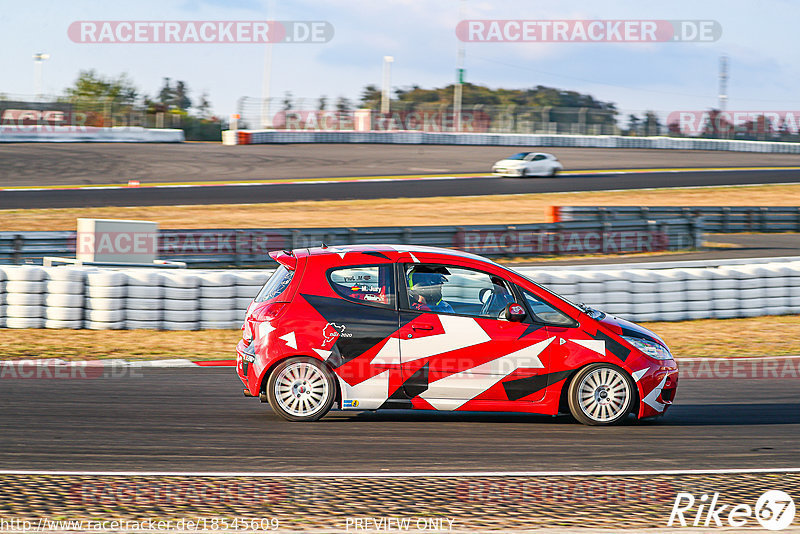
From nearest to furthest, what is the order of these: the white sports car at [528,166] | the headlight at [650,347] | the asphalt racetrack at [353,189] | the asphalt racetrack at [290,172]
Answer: the headlight at [650,347] → the asphalt racetrack at [353,189] → the asphalt racetrack at [290,172] → the white sports car at [528,166]

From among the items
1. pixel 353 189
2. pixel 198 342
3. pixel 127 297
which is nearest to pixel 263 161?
pixel 353 189

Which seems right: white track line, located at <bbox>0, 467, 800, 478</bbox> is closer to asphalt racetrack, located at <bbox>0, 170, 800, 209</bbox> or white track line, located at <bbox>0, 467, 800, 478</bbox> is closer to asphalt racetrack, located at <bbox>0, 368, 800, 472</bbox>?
asphalt racetrack, located at <bbox>0, 368, 800, 472</bbox>

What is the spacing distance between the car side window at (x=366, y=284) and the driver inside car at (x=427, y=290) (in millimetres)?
173

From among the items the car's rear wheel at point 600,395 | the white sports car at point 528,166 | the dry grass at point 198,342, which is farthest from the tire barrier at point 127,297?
the white sports car at point 528,166

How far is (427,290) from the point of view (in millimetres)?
7125

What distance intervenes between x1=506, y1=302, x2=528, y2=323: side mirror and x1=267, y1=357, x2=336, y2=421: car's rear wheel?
1536 mm

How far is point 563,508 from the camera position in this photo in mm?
5012

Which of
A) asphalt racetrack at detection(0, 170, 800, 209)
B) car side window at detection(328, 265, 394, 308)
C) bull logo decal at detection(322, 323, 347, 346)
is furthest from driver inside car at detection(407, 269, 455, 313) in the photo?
asphalt racetrack at detection(0, 170, 800, 209)

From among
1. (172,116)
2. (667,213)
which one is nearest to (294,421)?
(667,213)

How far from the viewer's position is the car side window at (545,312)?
7055 millimetres

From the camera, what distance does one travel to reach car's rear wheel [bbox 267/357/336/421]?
6984 millimetres

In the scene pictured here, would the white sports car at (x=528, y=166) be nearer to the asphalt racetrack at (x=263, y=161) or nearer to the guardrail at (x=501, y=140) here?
the asphalt racetrack at (x=263, y=161)

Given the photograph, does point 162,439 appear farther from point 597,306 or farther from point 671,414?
point 597,306

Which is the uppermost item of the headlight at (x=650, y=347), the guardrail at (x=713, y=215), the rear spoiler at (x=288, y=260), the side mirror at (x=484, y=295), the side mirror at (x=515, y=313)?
the guardrail at (x=713, y=215)
